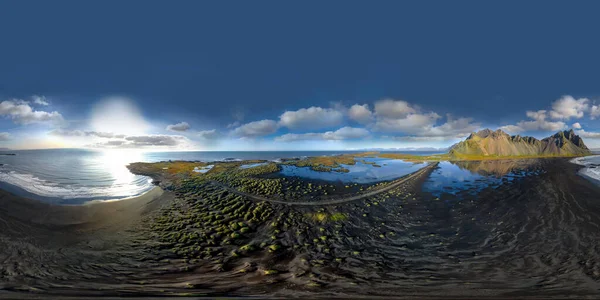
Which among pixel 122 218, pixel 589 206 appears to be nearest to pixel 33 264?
pixel 122 218

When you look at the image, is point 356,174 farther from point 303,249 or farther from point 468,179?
point 303,249

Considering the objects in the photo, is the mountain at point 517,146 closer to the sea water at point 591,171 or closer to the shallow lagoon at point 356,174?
the sea water at point 591,171

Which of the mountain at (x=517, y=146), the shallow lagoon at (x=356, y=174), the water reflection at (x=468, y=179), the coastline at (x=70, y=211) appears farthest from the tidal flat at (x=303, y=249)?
the mountain at (x=517, y=146)

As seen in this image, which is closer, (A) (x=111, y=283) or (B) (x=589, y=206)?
(A) (x=111, y=283)

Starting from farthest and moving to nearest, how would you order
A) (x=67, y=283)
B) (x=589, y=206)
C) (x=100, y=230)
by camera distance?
(x=589, y=206) < (x=100, y=230) < (x=67, y=283)

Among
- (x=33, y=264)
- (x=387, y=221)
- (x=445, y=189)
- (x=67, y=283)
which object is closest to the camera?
(x=67, y=283)

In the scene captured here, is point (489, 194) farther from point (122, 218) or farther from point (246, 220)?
point (122, 218)
